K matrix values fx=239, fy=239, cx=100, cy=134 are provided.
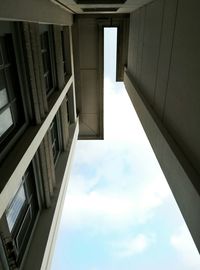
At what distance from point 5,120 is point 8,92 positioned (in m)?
0.54

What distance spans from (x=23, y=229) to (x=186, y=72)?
466cm

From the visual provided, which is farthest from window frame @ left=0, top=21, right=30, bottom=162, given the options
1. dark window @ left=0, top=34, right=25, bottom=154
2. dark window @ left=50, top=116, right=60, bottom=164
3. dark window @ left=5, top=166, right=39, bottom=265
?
dark window @ left=50, top=116, right=60, bottom=164

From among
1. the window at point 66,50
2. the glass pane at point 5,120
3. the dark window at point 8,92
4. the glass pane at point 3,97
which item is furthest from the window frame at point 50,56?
A: the glass pane at point 3,97

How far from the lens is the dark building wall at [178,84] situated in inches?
126

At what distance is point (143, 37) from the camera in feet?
24.4

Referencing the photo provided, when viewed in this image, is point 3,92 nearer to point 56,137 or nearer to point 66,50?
point 56,137

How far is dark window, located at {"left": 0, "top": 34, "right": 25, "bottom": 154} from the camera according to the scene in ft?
13.9

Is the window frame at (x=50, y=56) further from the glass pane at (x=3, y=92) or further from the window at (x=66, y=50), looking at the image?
the glass pane at (x=3, y=92)

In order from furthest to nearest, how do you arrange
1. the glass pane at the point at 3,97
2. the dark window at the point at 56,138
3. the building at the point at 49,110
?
1. the dark window at the point at 56,138
2. the glass pane at the point at 3,97
3. the building at the point at 49,110

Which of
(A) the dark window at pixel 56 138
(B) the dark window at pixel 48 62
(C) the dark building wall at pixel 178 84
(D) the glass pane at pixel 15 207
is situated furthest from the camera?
(A) the dark window at pixel 56 138

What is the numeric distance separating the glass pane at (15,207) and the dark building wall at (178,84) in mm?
→ 3084

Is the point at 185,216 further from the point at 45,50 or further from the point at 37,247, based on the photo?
the point at 45,50

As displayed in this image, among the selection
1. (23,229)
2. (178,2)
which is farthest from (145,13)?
(23,229)

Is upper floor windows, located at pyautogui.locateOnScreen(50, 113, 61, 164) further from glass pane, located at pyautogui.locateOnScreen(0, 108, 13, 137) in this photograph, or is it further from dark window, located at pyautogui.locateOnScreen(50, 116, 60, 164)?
glass pane, located at pyautogui.locateOnScreen(0, 108, 13, 137)
